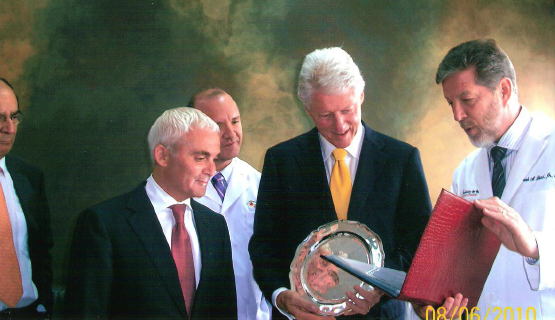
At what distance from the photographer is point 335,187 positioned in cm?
188

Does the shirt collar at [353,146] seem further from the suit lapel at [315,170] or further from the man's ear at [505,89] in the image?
the man's ear at [505,89]

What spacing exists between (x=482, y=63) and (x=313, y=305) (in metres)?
Answer: 0.98

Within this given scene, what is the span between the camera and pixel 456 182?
2.08 m

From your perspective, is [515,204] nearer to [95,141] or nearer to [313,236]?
[313,236]

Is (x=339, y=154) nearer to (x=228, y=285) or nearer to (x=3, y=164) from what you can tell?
(x=228, y=285)

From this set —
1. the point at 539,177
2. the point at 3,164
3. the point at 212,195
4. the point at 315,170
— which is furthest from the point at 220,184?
the point at 539,177

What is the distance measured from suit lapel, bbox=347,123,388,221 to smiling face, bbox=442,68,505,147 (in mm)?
297

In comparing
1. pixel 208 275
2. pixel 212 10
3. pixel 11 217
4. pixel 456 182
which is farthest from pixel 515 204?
pixel 11 217

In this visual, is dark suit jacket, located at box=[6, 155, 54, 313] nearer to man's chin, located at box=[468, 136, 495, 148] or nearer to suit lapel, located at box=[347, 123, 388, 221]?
suit lapel, located at box=[347, 123, 388, 221]

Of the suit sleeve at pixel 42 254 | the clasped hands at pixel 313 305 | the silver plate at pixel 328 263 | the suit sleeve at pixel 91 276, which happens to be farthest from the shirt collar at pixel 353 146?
the suit sleeve at pixel 42 254

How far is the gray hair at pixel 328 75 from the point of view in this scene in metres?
1.78

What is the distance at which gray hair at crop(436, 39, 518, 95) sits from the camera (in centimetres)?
183

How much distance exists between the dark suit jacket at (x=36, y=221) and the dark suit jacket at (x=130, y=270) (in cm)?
58

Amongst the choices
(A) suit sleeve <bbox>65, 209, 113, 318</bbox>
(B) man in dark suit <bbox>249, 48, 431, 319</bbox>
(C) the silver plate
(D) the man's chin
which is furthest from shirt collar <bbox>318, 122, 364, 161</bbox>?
(A) suit sleeve <bbox>65, 209, 113, 318</bbox>
